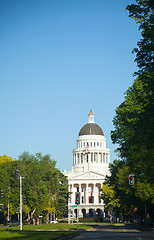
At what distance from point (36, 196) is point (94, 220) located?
48.9m

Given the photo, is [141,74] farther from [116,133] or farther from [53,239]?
[116,133]

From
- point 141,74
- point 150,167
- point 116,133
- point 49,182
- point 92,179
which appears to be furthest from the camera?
point 92,179

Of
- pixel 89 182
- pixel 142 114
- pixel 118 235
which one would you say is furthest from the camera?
pixel 89 182

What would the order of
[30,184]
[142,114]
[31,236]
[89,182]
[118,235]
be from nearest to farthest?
[142,114]
[31,236]
[118,235]
[30,184]
[89,182]

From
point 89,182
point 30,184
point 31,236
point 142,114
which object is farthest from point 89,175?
point 142,114

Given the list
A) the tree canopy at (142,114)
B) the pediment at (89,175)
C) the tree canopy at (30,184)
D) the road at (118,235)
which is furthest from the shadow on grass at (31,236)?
the pediment at (89,175)

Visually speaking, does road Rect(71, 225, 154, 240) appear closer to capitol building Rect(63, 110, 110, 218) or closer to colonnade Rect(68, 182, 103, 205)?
capitol building Rect(63, 110, 110, 218)

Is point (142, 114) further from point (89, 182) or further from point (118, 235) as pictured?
point (89, 182)

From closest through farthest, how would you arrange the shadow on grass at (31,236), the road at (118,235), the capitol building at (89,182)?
the shadow on grass at (31,236)
the road at (118,235)
the capitol building at (89,182)

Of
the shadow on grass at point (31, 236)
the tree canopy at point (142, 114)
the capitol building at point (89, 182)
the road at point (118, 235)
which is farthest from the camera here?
the capitol building at point (89, 182)

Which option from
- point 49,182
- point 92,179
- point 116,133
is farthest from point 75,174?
point 116,133

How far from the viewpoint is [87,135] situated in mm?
199875

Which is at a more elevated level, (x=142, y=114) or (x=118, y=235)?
(x=142, y=114)

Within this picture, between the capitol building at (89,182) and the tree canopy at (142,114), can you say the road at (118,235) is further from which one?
the capitol building at (89,182)
